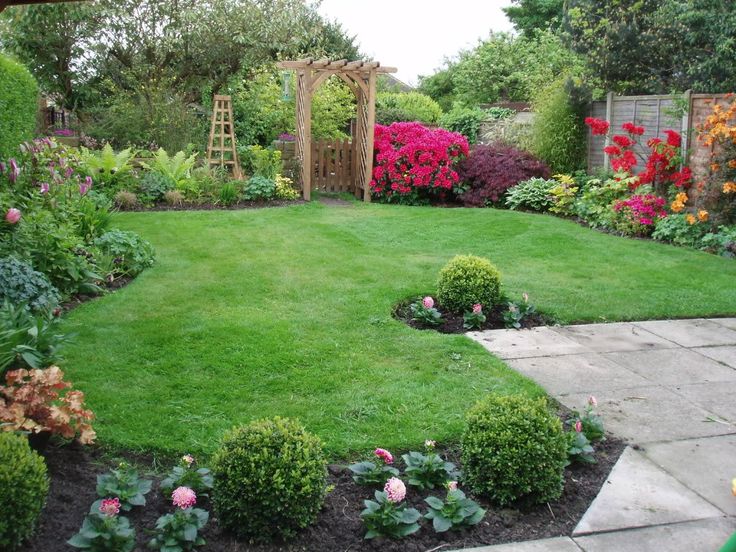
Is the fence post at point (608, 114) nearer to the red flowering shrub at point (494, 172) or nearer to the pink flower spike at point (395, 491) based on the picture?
the red flowering shrub at point (494, 172)

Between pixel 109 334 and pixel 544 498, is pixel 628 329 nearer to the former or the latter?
pixel 544 498

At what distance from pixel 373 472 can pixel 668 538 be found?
122 centimetres

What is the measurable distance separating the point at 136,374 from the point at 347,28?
82.8 ft

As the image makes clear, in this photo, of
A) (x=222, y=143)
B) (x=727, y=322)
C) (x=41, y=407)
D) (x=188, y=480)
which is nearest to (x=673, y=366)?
(x=727, y=322)

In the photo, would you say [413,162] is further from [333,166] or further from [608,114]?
[608,114]

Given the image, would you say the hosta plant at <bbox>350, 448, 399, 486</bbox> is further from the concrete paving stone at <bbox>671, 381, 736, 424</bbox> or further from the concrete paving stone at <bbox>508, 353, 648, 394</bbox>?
the concrete paving stone at <bbox>671, 381, 736, 424</bbox>

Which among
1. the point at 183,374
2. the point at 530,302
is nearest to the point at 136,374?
the point at 183,374

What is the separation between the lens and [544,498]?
317 centimetres

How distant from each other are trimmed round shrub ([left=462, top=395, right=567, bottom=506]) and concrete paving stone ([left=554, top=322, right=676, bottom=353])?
2.18 metres

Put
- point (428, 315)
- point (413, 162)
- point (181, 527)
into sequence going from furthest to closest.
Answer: point (413, 162)
point (428, 315)
point (181, 527)

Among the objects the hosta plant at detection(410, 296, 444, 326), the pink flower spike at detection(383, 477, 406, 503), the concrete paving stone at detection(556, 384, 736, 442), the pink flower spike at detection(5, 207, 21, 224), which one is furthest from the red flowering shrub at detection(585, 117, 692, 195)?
the pink flower spike at detection(383, 477, 406, 503)

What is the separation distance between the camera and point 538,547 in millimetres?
2844

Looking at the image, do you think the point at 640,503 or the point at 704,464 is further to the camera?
the point at 704,464

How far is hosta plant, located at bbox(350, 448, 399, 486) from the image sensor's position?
3214mm
